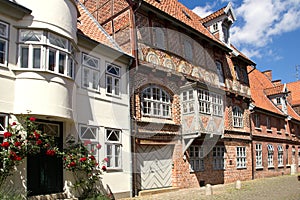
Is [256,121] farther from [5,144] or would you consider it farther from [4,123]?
[5,144]

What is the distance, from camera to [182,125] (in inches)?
669

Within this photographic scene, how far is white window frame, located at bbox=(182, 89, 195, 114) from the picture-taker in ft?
55.4

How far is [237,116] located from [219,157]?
4.11 metres

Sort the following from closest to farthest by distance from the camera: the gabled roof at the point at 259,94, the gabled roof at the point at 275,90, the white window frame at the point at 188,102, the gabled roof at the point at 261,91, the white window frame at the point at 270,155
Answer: the white window frame at the point at 188,102, the white window frame at the point at 270,155, the gabled roof at the point at 259,94, the gabled roof at the point at 261,91, the gabled roof at the point at 275,90

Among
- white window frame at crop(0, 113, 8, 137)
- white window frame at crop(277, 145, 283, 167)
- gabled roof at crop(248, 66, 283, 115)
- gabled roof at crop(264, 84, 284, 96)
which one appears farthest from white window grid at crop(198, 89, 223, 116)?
gabled roof at crop(264, 84, 284, 96)

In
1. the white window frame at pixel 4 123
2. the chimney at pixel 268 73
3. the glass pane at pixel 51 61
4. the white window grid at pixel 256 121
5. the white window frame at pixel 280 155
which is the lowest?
the white window frame at pixel 280 155

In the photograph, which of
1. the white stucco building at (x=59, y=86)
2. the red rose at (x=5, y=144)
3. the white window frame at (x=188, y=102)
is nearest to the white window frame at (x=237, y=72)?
the white window frame at (x=188, y=102)

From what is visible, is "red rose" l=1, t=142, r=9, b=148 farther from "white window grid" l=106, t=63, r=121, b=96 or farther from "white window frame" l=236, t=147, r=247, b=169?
"white window frame" l=236, t=147, r=247, b=169

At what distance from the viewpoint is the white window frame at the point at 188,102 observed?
665 inches

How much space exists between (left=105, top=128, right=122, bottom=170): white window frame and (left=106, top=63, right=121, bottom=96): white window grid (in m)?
1.67

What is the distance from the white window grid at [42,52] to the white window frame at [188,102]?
801 centimetres

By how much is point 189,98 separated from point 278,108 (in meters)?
15.9

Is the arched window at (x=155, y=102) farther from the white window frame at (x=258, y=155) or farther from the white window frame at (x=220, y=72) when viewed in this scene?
the white window frame at (x=258, y=155)

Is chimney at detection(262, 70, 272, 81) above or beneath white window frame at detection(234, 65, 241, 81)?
above
